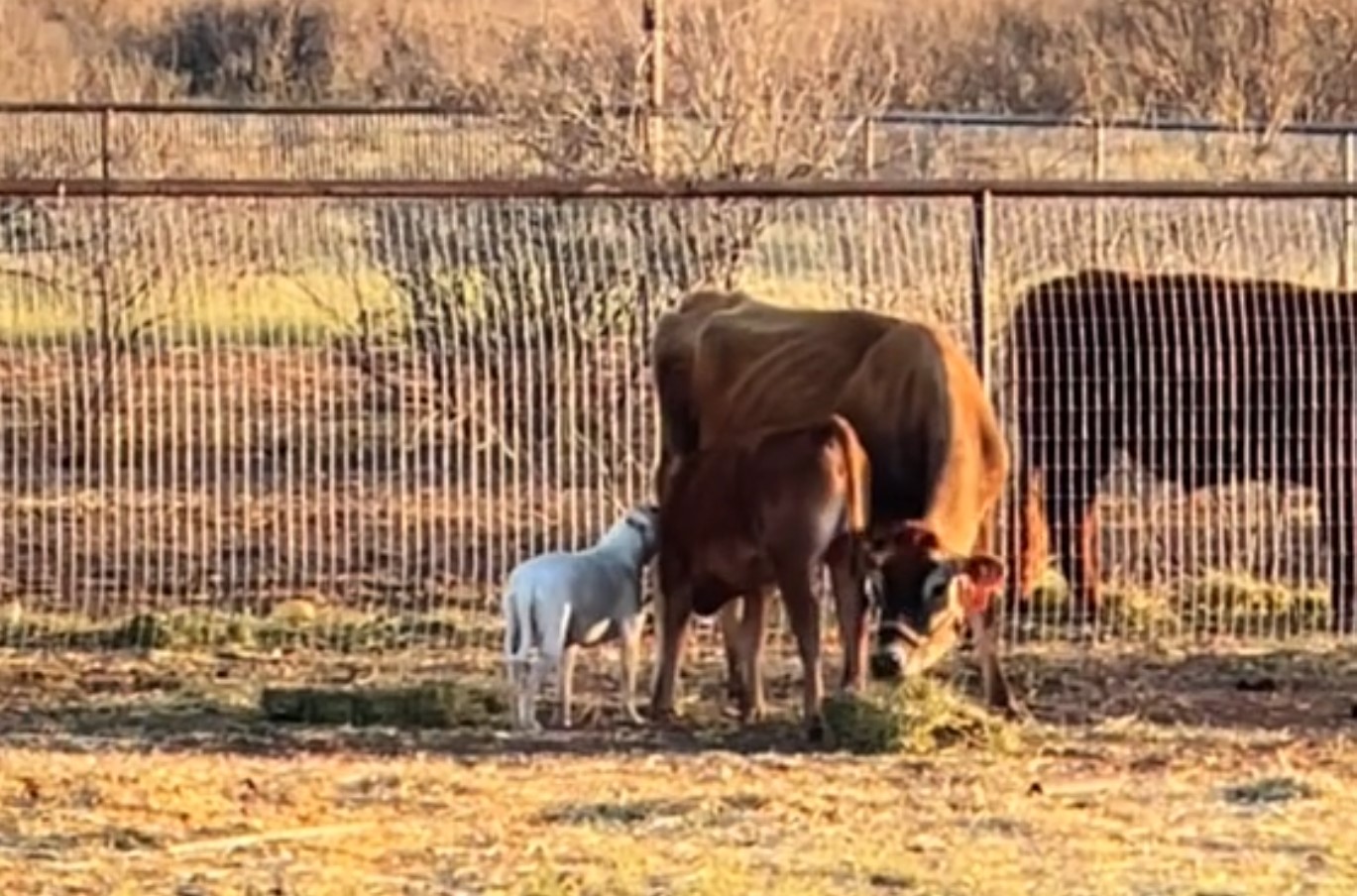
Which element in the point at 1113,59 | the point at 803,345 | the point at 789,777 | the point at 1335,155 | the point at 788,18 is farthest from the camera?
the point at 1113,59

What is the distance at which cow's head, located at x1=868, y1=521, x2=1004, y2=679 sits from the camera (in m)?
12.7

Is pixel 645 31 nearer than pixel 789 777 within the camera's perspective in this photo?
No

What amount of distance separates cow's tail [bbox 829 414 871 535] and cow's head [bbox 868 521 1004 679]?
0.34 metres

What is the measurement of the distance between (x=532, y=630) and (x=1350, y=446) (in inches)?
187

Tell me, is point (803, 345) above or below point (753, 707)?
above

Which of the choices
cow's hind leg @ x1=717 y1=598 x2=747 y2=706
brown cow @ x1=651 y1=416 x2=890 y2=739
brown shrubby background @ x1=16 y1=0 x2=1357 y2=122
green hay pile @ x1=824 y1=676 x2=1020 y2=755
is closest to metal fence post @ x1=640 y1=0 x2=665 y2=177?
brown shrubby background @ x1=16 y1=0 x2=1357 y2=122

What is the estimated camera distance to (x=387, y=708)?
43.7 feet

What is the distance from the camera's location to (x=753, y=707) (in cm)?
1329

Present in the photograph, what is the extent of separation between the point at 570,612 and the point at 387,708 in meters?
0.78

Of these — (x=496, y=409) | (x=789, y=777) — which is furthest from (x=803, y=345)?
(x=789, y=777)

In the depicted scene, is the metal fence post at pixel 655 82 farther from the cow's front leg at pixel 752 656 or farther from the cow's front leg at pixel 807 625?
the cow's front leg at pixel 807 625

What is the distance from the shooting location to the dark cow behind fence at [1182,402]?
53.3 feet

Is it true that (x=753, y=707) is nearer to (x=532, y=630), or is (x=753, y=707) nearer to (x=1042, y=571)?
(x=532, y=630)

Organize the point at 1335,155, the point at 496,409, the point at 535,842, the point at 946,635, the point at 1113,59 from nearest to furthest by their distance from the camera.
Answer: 1. the point at 535,842
2. the point at 946,635
3. the point at 496,409
4. the point at 1335,155
5. the point at 1113,59
